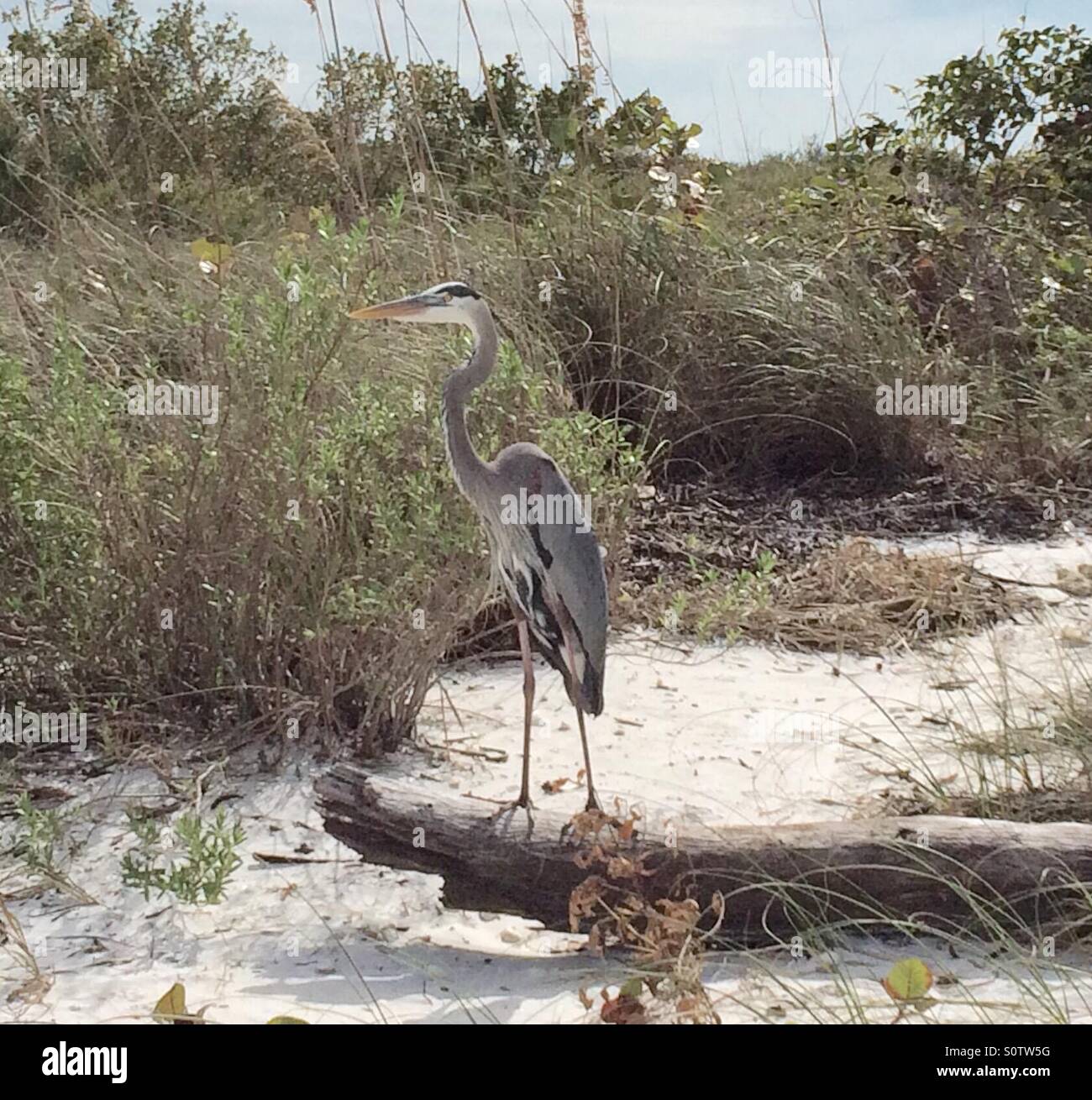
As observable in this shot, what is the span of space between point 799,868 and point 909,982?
0.27 meters

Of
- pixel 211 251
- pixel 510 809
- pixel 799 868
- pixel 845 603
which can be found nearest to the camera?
pixel 799 868

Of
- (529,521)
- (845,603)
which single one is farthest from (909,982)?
(845,603)

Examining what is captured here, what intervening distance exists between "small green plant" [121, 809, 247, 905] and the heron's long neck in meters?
0.68

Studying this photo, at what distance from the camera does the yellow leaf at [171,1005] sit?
5.64ft

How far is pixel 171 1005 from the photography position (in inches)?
67.9

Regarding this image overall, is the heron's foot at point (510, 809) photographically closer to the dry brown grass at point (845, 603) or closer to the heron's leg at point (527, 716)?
the heron's leg at point (527, 716)

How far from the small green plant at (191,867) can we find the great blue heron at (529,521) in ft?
1.57

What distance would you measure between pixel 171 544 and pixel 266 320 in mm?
482

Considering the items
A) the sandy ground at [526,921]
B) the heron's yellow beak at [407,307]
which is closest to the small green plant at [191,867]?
the sandy ground at [526,921]

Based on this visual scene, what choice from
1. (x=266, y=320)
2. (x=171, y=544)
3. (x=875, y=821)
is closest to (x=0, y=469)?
(x=171, y=544)

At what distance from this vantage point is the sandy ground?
183 cm

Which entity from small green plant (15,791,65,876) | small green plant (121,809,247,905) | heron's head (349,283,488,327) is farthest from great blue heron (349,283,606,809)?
small green plant (15,791,65,876)

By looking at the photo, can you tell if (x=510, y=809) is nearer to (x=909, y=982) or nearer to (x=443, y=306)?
(x=909, y=982)

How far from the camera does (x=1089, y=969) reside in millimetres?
1891
